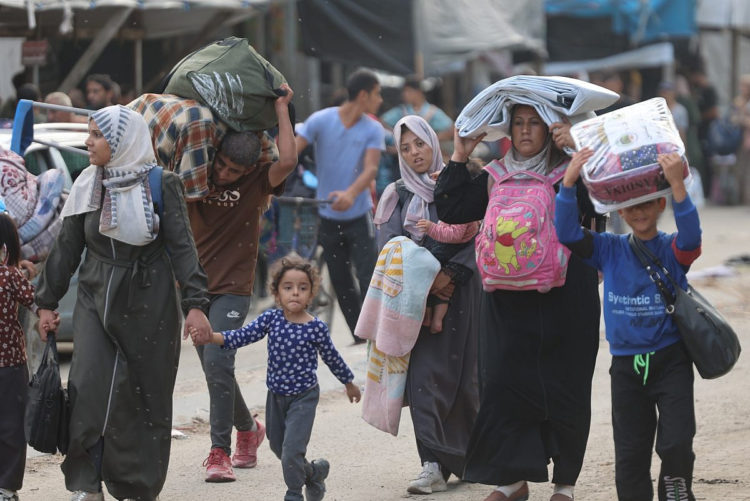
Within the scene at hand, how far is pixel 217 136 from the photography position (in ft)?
21.5

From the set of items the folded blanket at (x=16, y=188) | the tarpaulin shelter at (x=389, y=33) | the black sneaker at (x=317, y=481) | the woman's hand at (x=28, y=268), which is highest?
the tarpaulin shelter at (x=389, y=33)

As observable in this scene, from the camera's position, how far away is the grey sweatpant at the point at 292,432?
5.91m

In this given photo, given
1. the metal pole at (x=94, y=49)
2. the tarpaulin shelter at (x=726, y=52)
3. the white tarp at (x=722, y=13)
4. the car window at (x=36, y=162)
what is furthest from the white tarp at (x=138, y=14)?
the tarpaulin shelter at (x=726, y=52)

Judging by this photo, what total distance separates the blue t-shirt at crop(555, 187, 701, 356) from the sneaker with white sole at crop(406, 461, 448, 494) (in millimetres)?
1415

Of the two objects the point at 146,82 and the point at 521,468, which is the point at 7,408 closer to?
the point at 521,468

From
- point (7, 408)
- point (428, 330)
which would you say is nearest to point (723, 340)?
point (428, 330)

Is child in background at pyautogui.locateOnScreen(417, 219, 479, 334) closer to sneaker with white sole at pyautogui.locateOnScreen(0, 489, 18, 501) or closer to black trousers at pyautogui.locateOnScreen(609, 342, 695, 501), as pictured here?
black trousers at pyautogui.locateOnScreen(609, 342, 695, 501)

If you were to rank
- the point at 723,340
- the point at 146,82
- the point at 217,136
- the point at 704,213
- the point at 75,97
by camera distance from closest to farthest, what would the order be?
the point at 723,340 < the point at 217,136 < the point at 75,97 < the point at 146,82 < the point at 704,213

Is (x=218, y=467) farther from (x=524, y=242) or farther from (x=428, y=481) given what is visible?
(x=524, y=242)

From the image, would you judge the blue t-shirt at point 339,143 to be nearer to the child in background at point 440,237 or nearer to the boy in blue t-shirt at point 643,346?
the child in background at point 440,237

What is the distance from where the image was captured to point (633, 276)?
5.45 m

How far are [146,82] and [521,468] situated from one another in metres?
11.9

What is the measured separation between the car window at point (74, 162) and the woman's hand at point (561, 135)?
446cm

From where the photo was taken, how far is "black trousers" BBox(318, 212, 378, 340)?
418 inches
